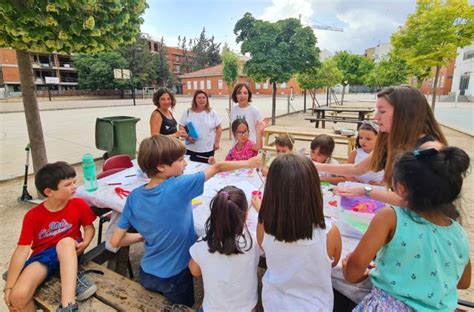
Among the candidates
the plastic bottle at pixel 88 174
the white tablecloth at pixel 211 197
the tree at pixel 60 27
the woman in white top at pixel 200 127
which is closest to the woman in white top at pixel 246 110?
the woman in white top at pixel 200 127

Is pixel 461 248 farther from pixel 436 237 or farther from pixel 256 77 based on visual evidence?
pixel 256 77

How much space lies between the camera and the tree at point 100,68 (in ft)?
119

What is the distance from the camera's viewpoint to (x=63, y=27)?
3104 millimetres

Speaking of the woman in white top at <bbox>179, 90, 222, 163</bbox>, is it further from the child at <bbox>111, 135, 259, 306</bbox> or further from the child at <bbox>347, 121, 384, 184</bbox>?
the child at <bbox>111, 135, 259, 306</bbox>

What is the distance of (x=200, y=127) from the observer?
374cm

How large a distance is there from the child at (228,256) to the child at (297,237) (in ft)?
0.42

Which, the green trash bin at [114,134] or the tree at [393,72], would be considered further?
the tree at [393,72]

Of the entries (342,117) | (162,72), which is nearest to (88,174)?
(342,117)

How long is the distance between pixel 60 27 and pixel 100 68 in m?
38.1

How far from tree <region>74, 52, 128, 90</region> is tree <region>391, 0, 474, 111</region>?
33.5 m

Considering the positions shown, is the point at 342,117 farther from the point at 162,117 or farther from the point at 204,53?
the point at 204,53

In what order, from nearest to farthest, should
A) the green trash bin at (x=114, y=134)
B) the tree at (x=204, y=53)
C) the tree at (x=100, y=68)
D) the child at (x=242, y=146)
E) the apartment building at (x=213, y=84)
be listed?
the child at (x=242, y=146)
the green trash bin at (x=114, y=134)
the tree at (x=100, y=68)
the apartment building at (x=213, y=84)
the tree at (x=204, y=53)

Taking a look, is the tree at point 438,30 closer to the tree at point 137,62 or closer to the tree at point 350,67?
the tree at point 350,67

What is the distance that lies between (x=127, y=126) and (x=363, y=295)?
17.5ft
